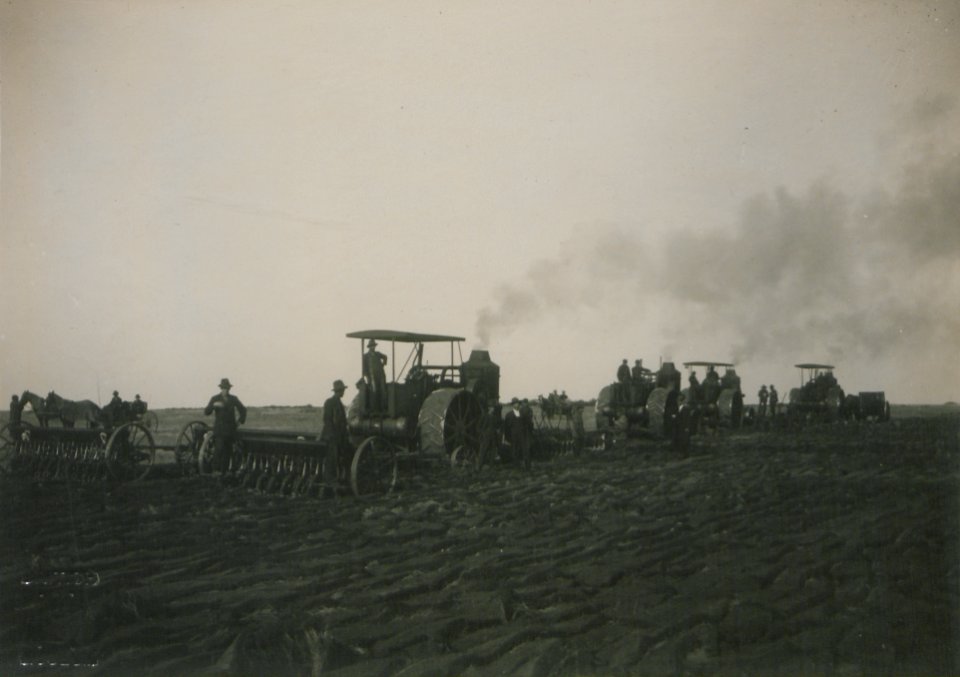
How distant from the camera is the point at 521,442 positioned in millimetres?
14469

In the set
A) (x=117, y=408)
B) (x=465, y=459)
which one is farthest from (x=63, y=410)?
(x=465, y=459)

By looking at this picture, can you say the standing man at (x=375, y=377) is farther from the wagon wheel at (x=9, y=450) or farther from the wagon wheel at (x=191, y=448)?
the wagon wheel at (x=9, y=450)

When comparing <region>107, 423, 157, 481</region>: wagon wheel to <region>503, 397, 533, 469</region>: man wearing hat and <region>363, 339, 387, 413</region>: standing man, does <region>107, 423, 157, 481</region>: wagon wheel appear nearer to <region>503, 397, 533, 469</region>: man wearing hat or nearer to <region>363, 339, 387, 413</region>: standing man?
<region>363, 339, 387, 413</region>: standing man

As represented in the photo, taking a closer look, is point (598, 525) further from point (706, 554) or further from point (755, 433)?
point (755, 433)

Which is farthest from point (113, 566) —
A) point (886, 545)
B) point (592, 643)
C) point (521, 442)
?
point (521, 442)

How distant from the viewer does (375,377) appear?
12.9m

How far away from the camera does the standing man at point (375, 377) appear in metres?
12.8

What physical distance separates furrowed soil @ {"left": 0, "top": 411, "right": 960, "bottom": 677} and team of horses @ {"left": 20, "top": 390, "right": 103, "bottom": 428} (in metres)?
3.29

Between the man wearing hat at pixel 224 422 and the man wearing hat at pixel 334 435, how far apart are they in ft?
5.85

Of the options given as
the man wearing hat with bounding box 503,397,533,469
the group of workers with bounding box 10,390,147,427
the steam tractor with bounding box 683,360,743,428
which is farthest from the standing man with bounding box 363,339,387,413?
the steam tractor with bounding box 683,360,743,428

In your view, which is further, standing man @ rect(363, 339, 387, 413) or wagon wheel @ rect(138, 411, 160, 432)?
wagon wheel @ rect(138, 411, 160, 432)

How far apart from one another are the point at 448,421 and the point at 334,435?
11.1 ft

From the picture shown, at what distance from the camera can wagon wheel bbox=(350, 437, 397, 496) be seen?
1027 cm

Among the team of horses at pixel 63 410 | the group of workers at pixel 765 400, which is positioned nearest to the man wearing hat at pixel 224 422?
the team of horses at pixel 63 410
